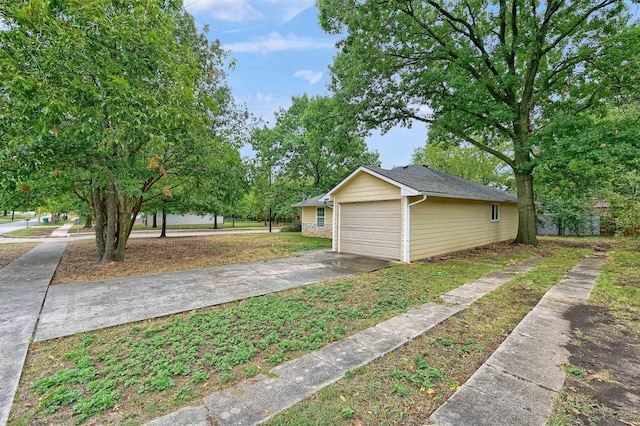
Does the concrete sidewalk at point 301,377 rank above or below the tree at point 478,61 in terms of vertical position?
below

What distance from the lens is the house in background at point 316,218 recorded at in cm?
1858

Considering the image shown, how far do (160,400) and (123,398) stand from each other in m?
0.33

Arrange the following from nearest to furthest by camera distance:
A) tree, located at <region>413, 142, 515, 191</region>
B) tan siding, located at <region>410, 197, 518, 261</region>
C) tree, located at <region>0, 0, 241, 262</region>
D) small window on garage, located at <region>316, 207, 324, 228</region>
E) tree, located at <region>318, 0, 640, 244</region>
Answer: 1. tree, located at <region>0, 0, 241, 262</region>
2. tan siding, located at <region>410, 197, 518, 261</region>
3. tree, located at <region>318, 0, 640, 244</region>
4. small window on garage, located at <region>316, 207, 324, 228</region>
5. tree, located at <region>413, 142, 515, 191</region>

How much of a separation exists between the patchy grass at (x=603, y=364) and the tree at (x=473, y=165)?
67.5 feet

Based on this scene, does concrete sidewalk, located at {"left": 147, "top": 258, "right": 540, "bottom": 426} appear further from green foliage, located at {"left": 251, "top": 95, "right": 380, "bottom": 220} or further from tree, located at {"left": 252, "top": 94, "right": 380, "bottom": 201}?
tree, located at {"left": 252, "top": 94, "right": 380, "bottom": 201}

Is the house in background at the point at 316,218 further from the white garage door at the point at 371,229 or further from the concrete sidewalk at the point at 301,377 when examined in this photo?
the concrete sidewalk at the point at 301,377

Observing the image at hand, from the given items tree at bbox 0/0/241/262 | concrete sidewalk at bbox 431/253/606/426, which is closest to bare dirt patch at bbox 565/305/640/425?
concrete sidewalk at bbox 431/253/606/426

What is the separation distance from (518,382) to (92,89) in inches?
252

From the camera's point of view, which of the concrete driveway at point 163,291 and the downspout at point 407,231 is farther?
the downspout at point 407,231

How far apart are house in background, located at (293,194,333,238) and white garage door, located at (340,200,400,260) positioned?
733 centimetres

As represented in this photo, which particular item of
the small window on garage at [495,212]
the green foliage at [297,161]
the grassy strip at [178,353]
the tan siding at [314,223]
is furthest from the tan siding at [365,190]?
the green foliage at [297,161]

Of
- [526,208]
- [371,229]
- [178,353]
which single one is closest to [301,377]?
[178,353]

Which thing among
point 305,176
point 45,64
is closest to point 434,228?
point 45,64

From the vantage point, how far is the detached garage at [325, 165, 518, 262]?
8.78m
